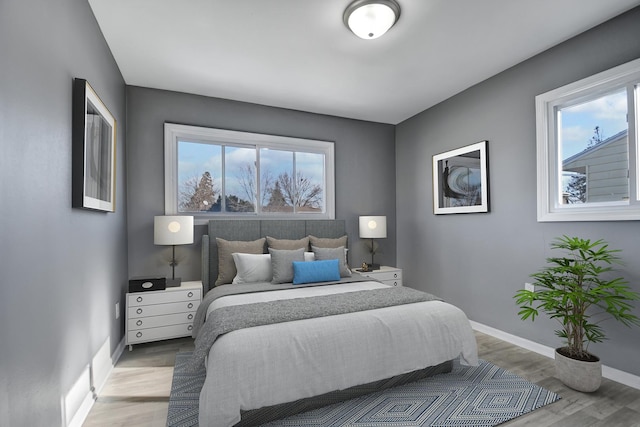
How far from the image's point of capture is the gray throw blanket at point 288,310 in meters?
1.94

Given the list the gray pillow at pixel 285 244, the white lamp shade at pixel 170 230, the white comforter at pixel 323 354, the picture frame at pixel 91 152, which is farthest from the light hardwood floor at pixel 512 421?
the gray pillow at pixel 285 244

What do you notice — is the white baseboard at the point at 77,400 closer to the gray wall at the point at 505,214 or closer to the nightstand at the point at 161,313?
the nightstand at the point at 161,313

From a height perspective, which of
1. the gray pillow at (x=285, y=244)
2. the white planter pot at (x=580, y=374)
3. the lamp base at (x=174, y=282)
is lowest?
the white planter pot at (x=580, y=374)

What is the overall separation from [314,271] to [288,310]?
3.35ft

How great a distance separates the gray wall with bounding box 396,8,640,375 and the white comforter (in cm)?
113

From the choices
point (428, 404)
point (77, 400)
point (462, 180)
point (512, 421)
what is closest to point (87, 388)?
point (77, 400)

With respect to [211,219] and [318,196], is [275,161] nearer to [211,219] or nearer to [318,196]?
[318,196]

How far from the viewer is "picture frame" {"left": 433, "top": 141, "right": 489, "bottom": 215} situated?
339 cm

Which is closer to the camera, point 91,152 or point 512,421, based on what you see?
point 512,421

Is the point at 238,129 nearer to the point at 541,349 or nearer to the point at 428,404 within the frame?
the point at 428,404

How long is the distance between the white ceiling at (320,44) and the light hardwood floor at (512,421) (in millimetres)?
2719

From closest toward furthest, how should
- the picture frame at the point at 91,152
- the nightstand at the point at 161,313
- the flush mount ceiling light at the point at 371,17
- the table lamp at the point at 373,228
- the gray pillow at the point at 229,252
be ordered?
the picture frame at the point at 91,152 < the flush mount ceiling light at the point at 371,17 < the nightstand at the point at 161,313 < the gray pillow at the point at 229,252 < the table lamp at the point at 373,228

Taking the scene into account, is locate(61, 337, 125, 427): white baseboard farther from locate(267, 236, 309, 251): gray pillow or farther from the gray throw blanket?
locate(267, 236, 309, 251): gray pillow

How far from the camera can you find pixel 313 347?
6.11 feet
